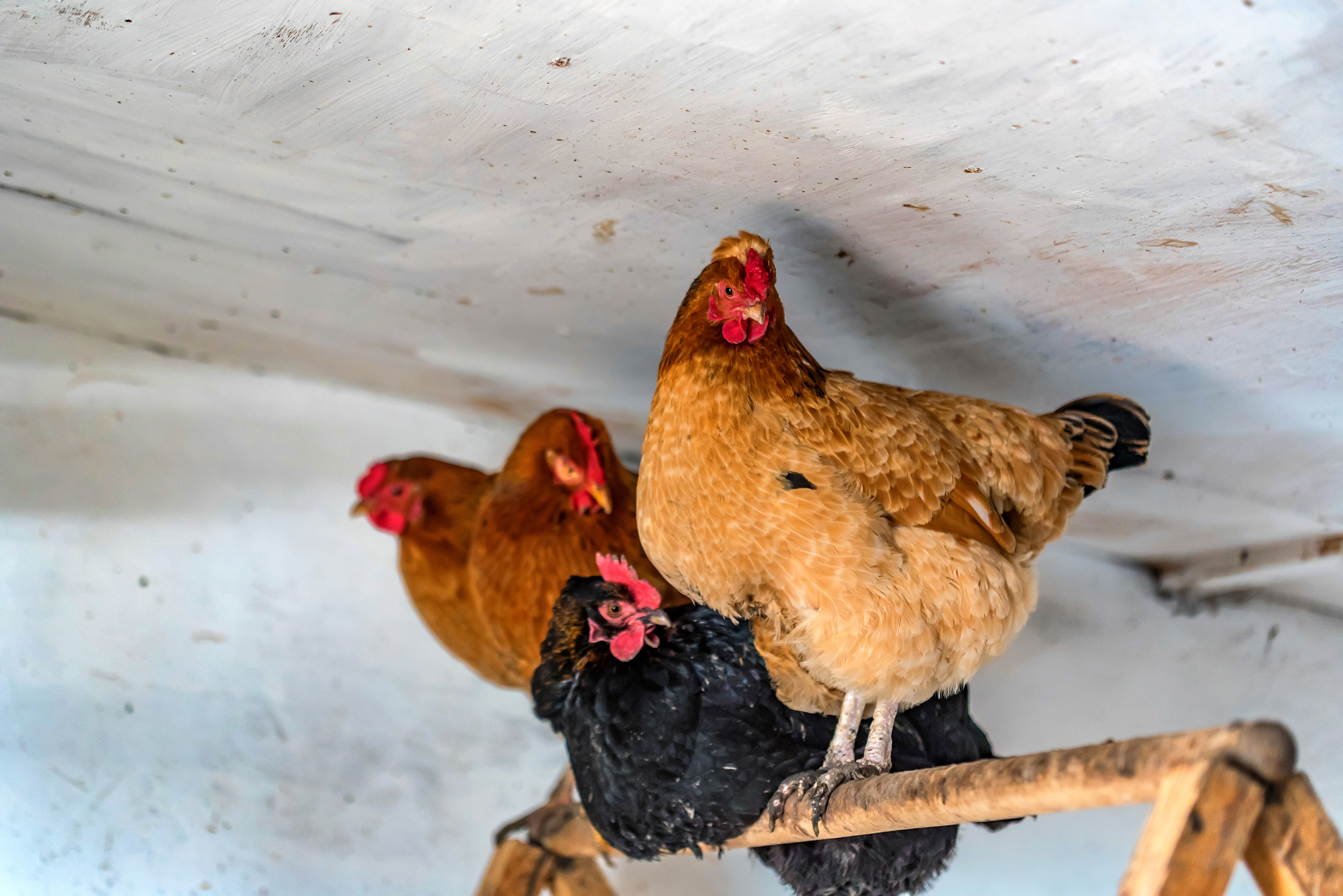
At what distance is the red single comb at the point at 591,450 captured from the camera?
6.00 ft

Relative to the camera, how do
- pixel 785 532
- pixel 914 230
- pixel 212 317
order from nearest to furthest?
pixel 785 532, pixel 914 230, pixel 212 317

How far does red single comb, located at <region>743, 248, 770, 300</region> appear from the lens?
1.22 meters

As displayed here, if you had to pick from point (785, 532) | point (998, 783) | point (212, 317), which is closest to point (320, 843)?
point (212, 317)

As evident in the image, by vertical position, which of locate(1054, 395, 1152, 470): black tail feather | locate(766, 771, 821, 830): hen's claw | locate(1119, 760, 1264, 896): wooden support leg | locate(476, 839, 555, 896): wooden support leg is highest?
locate(1054, 395, 1152, 470): black tail feather

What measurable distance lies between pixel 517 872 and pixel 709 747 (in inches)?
32.1

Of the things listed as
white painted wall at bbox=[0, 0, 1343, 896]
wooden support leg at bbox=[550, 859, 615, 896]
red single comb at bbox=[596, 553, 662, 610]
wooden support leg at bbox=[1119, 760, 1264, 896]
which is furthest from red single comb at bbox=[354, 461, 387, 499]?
wooden support leg at bbox=[1119, 760, 1264, 896]

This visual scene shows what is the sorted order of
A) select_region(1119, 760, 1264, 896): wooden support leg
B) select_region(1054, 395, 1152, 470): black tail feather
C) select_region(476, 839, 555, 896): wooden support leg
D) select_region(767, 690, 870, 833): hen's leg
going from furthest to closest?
select_region(476, 839, 555, 896): wooden support leg, select_region(1054, 395, 1152, 470): black tail feather, select_region(767, 690, 870, 833): hen's leg, select_region(1119, 760, 1264, 896): wooden support leg

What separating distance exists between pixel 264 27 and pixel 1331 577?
2446 mm

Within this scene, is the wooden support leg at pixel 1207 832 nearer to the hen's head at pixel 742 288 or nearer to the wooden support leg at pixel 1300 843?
the wooden support leg at pixel 1300 843

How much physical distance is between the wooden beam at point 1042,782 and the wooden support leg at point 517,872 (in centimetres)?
89

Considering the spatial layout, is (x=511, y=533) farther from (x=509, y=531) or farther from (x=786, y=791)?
(x=786, y=791)

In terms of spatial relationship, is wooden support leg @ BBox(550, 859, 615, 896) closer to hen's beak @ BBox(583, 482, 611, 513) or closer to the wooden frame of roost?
hen's beak @ BBox(583, 482, 611, 513)

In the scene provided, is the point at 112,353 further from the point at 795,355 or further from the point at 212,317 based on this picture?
the point at 795,355

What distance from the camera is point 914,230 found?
1.29 meters
